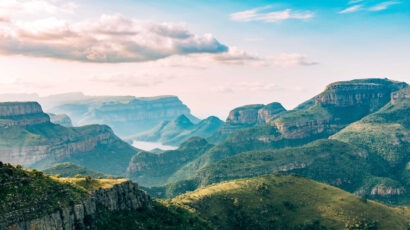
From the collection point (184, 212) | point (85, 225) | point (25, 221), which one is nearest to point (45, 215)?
point (25, 221)

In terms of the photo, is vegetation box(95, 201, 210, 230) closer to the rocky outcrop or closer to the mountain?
the mountain

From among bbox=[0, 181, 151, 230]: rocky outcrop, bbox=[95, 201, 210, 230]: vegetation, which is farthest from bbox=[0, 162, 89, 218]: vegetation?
bbox=[95, 201, 210, 230]: vegetation

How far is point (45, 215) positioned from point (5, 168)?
18731mm

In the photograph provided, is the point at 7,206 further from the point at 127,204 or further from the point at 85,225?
the point at 127,204

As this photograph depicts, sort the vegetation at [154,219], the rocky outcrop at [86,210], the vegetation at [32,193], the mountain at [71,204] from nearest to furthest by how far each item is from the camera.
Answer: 1. the rocky outcrop at [86,210]
2. the vegetation at [32,193]
3. the mountain at [71,204]
4. the vegetation at [154,219]

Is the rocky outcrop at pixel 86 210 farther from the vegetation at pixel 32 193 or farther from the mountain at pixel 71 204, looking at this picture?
the vegetation at pixel 32 193

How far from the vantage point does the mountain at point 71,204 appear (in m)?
113

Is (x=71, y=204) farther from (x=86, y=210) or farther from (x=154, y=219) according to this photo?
(x=154, y=219)

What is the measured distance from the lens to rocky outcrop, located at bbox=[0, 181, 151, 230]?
110575mm

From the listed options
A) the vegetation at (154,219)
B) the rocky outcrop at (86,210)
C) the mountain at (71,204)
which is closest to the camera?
the rocky outcrop at (86,210)

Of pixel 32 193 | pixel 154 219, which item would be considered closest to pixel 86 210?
pixel 32 193

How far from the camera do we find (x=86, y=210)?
432 ft

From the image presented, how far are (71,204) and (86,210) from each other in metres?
6.88

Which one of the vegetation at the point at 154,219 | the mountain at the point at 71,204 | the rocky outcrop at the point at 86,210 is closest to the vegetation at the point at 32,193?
the mountain at the point at 71,204
